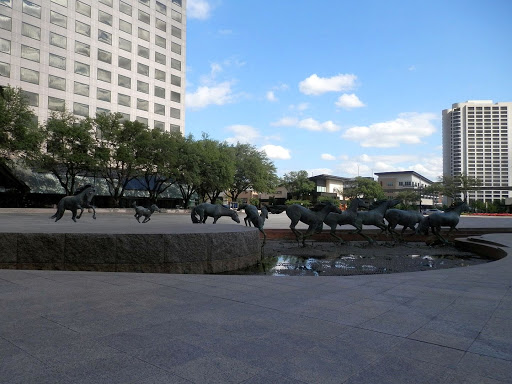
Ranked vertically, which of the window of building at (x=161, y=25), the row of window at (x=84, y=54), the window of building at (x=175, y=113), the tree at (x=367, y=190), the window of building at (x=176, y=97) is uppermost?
the window of building at (x=161, y=25)

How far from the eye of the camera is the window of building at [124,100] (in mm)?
62969

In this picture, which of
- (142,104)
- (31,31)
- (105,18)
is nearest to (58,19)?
(31,31)

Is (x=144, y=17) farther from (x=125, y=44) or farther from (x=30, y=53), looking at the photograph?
(x=30, y=53)

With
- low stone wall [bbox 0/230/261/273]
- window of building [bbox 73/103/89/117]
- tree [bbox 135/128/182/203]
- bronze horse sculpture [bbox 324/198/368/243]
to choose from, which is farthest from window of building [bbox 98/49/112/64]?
low stone wall [bbox 0/230/261/273]

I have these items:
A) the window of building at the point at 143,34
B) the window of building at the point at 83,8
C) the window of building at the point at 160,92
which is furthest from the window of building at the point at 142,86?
the window of building at the point at 83,8

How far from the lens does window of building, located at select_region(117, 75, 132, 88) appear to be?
63.2 meters

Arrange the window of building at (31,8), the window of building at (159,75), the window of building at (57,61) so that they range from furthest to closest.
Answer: the window of building at (159,75) < the window of building at (57,61) < the window of building at (31,8)

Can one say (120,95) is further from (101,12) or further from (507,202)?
(507,202)

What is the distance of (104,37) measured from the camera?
61344mm

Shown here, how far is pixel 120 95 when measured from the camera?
63156 mm

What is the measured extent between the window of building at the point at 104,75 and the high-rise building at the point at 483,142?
365ft

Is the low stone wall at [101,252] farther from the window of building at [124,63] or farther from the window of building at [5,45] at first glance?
the window of building at [124,63]

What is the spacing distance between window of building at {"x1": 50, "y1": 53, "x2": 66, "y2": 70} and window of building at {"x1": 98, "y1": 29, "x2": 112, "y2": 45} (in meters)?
7.65

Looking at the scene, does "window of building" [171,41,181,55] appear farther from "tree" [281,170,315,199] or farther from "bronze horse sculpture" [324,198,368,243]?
"bronze horse sculpture" [324,198,368,243]
